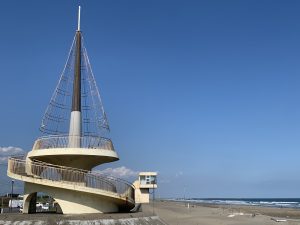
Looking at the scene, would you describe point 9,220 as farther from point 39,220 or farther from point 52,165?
point 52,165

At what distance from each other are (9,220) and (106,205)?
17.2ft

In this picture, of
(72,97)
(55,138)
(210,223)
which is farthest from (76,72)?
(210,223)

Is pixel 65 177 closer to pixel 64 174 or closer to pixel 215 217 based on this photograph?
pixel 64 174

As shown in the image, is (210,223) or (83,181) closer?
(83,181)

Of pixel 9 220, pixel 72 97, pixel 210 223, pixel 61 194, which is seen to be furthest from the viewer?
pixel 210 223

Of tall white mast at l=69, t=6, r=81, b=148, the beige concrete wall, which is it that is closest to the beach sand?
the beige concrete wall

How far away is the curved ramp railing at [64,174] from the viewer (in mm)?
20203

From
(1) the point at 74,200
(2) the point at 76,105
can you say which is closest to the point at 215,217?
(2) the point at 76,105

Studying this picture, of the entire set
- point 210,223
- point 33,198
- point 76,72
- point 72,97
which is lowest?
point 210,223

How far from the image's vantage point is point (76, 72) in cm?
2373

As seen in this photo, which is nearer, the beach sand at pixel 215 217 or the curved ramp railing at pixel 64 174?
the curved ramp railing at pixel 64 174

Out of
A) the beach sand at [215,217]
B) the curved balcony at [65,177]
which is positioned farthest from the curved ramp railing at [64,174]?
the beach sand at [215,217]

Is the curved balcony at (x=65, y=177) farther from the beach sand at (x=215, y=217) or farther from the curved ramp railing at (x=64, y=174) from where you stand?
the beach sand at (x=215, y=217)

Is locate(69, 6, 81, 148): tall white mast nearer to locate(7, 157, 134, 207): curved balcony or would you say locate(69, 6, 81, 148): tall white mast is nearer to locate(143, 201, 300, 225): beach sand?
locate(7, 157, 134, 207): curved balcony
